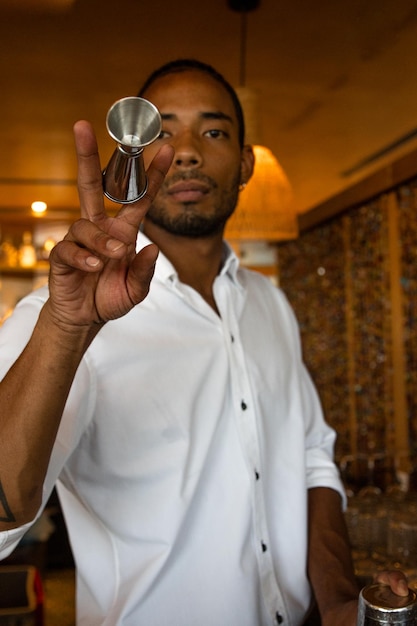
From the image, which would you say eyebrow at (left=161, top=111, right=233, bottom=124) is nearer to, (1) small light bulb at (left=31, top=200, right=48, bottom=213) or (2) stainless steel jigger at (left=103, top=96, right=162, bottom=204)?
(2) stainless steel jigger at (left=103, top=96, right=162, bottom=204)

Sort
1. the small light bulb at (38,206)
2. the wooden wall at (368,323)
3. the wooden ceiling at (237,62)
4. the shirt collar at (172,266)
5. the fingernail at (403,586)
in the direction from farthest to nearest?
the small light bulb at (38,206) → the wooden wall at (368,323) → the wooden ceiling at (237,62) → the shirt collar at (172,266) → the fingernail at (403,586)

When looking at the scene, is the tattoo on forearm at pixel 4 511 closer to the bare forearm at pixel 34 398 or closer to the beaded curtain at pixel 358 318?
the bare forearm at pixel 34 398

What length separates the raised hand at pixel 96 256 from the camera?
78 cm

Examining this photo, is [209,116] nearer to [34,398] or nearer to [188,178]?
[188,178]

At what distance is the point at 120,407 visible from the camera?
3.96 feet

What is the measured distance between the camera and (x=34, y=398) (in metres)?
0.88

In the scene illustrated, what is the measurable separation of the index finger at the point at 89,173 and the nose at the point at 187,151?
0.62 metres

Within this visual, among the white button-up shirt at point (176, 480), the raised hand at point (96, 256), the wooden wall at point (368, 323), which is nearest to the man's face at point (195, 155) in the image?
the white button-up shirt at point (176, 480)

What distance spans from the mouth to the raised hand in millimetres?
567

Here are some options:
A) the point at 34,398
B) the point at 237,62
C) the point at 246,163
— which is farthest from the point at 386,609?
the point at 237,62

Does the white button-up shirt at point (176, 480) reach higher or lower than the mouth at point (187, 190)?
lower

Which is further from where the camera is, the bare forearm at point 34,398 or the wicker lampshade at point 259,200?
the wicker lampshade at point 259,200

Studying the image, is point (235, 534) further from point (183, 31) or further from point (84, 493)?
point (183, 31)

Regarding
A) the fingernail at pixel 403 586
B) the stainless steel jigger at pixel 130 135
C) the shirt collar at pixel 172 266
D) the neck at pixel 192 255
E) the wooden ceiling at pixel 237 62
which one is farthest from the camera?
the wooden ceiling at pixel 237 62
